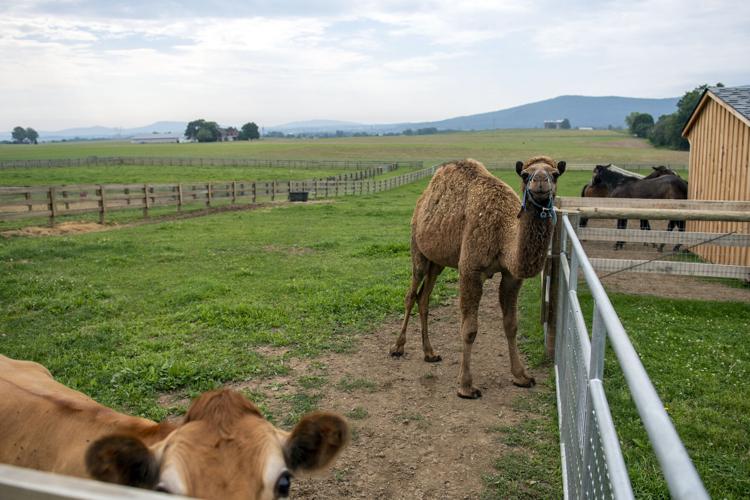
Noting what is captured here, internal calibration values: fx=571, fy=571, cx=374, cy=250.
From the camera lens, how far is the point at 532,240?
205 inches

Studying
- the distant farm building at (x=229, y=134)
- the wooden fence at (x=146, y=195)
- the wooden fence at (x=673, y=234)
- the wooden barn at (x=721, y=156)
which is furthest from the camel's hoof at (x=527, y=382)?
the distant farm building at (x=229, y=134)

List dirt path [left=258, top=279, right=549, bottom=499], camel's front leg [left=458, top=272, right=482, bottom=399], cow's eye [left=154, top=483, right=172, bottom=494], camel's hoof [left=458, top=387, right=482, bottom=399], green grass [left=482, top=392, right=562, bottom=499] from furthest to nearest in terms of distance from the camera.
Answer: camel's front leg [left=458, top=272, right=482, bottom=399]
camel's hoof [left=458, top=387, right=482, bottom=399]
dirt path [left=258, top=279, right=549, bottom=499]
green grass [left=482, top=392, right=562, bottom=499]
cow's eye [left=154, top=483, right=172, bottom=494]

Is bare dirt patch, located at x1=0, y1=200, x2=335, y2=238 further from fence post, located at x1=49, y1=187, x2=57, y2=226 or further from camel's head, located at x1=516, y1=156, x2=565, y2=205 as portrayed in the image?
camel's head, located at x1=516, y1=156, x2=565, y2=205

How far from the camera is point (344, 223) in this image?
60.9ft

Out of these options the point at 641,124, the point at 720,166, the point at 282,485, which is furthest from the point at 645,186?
the point at 641,124

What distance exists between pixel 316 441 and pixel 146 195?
797 inches

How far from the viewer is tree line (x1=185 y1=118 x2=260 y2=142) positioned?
476 feet

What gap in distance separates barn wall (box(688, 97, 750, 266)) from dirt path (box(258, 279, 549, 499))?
6.17m

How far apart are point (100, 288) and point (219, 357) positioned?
4.08 metres

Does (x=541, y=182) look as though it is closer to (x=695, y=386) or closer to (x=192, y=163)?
(x=695, y=386)

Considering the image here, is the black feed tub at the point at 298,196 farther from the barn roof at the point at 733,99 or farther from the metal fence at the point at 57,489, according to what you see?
the metal fence at the point at 57,489

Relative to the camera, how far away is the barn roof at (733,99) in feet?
34.2

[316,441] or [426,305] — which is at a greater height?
[316,441]

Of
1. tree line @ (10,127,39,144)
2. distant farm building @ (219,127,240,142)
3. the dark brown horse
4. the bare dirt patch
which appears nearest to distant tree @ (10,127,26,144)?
tree line @ (10,127,39,144)
